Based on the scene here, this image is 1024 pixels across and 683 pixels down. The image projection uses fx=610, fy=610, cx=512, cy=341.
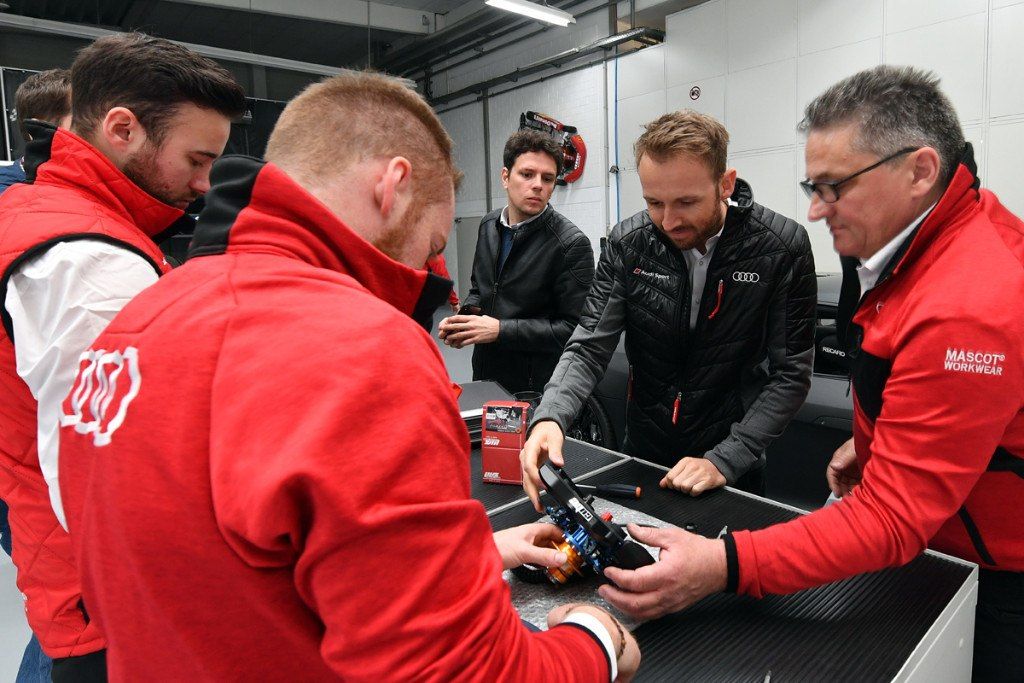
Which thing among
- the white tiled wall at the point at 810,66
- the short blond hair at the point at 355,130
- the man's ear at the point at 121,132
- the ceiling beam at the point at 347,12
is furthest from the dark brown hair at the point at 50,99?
the ceiling beam at the point at 347,12

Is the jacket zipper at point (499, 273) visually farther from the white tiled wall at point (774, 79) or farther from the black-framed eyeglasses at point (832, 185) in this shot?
the white tiled wall at point (774, 79)

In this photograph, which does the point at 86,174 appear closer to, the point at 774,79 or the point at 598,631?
the point at 598,631

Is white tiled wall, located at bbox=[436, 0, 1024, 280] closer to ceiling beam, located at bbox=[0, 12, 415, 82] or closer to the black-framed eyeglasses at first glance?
ceiling beam, located at bbox=[0, 12, 415, 82]

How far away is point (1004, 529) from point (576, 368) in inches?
39.2

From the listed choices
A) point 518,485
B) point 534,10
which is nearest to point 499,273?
point 518,485

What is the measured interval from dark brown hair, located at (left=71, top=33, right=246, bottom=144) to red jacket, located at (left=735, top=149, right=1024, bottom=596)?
1290mm

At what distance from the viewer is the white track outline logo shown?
0.54m

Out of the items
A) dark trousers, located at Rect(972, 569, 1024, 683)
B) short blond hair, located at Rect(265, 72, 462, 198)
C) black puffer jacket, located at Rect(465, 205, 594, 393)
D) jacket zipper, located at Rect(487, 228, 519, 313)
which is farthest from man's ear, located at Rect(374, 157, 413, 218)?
jacket zipper, located at Rect(487, 228, 519, 313)

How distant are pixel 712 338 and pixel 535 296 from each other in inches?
39.2

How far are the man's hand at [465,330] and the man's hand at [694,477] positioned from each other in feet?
3.31

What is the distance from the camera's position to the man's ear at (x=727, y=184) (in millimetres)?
1586

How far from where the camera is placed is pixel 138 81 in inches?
44.6

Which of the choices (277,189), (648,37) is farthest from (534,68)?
(277,189)

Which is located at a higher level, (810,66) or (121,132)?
(810,66)
